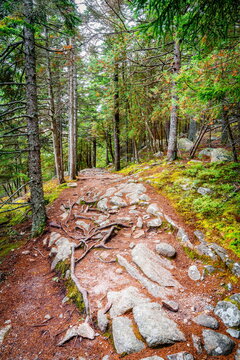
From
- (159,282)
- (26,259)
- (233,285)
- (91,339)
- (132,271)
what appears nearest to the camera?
(91,339)

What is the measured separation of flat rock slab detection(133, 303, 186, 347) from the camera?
226 cm

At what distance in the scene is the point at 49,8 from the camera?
5562 millimetres

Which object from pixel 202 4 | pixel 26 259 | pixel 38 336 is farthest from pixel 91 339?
pixel 202 4

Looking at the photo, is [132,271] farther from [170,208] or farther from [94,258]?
[170,208]

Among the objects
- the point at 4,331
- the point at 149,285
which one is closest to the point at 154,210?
the point at 149,285

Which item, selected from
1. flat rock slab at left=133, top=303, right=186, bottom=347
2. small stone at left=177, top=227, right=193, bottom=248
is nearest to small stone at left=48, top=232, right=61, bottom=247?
flat rock slab at left=133, top=303, right=186, bottom=347

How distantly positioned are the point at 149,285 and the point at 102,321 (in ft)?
3.39

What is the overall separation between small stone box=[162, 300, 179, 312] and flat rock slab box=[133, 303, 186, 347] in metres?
0.11

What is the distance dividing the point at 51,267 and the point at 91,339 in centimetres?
261

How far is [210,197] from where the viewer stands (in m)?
5.16

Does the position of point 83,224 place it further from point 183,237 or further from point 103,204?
point 183,237

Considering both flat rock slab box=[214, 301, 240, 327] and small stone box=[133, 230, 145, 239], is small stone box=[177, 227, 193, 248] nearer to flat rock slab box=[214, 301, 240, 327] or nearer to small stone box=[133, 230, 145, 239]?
small stone box=[133, 230, 145, 239]

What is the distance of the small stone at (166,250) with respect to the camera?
3.95 meters

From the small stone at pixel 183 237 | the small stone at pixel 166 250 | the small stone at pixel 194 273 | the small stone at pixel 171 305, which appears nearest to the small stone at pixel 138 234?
the small stone at pixel 166 250
